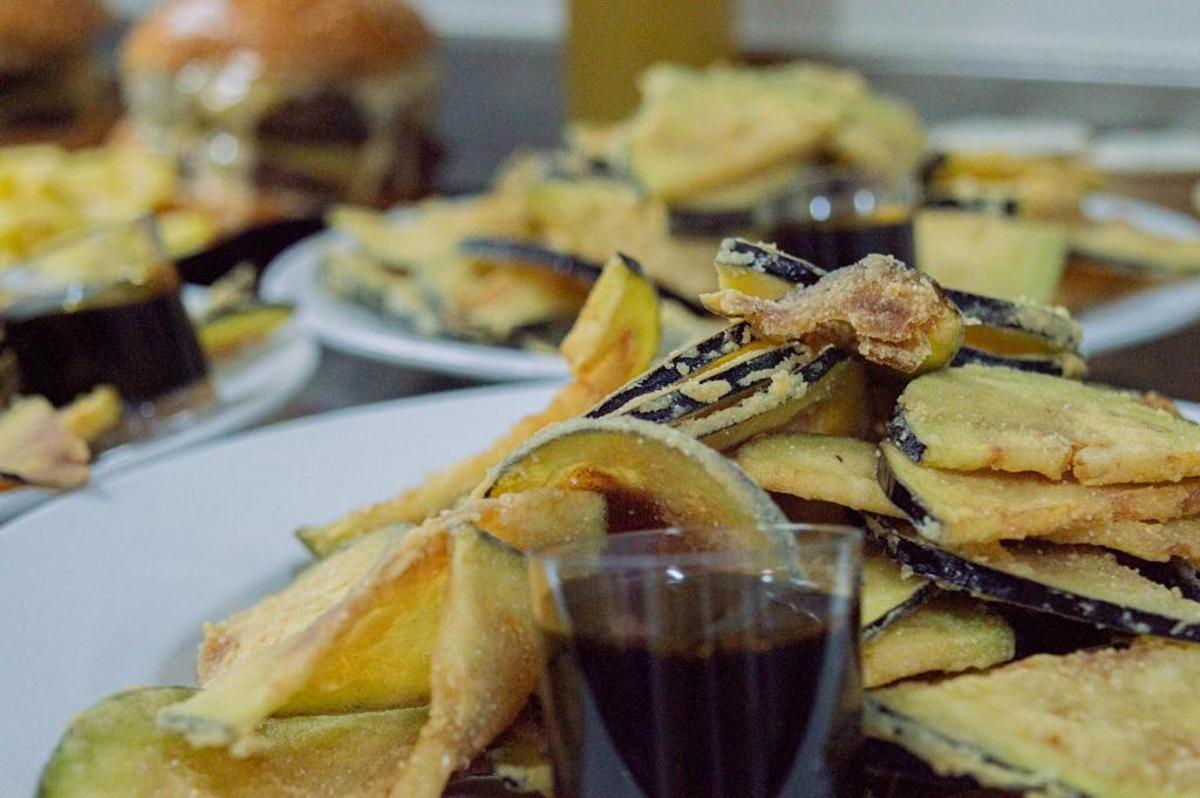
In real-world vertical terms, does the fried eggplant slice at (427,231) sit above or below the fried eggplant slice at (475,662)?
below

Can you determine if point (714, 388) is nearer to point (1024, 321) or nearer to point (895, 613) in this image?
point (895, 613)

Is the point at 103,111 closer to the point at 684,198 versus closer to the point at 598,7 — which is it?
the point at 598,7

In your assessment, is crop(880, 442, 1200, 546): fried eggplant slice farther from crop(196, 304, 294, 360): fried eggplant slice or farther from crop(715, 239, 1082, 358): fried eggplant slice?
crop(196, 304, 294, 360): fried eggplant slice

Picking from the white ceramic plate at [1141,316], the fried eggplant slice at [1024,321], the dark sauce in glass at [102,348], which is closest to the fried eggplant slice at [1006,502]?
the fried eggplant slice at [1024,321]

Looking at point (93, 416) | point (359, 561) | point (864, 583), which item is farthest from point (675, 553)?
point (93, 416)

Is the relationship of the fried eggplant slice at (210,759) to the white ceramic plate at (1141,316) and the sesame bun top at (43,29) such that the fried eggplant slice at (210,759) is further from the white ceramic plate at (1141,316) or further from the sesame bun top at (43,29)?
the sesame bun top at (43,29)

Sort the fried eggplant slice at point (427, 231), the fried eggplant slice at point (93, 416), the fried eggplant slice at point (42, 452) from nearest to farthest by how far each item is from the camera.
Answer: the fried eggplant slice at point (42, 452), the fried eggplant slice at point (93, 416), the fried eggplant slice at point (427, 231)

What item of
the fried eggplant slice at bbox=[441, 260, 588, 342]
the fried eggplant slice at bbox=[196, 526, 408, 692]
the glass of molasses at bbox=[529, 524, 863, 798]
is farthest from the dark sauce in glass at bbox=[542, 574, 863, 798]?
the fried eggplant slice at bbox=[441, 260, 588, 342]
